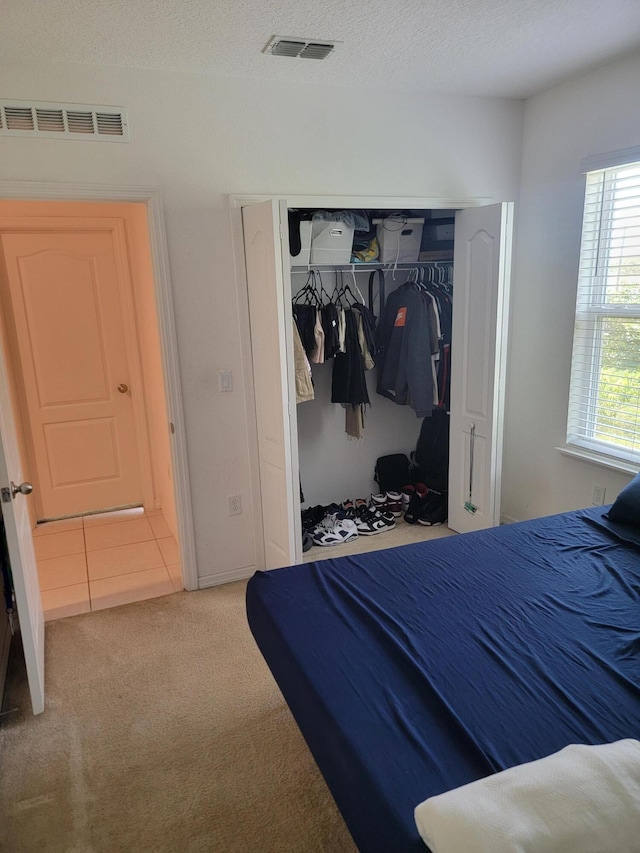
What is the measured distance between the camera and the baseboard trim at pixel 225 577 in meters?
3.29

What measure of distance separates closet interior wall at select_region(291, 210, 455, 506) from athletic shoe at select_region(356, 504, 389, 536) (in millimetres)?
253

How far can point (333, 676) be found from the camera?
60.8 inches

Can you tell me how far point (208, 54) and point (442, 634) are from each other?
256 cm

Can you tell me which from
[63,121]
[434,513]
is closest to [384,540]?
[434,513]

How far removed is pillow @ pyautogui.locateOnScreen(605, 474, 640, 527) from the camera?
2314 mm

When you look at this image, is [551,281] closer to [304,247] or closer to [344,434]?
[304,247]

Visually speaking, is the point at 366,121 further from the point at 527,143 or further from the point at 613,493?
the point at 613,493

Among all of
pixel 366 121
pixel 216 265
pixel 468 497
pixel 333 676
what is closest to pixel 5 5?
pixel 216 265

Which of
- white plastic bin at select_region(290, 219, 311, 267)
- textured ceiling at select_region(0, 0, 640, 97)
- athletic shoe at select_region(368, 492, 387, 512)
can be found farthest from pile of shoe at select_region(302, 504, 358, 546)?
textured ceiling at select_region(0, 0, 640, 97)

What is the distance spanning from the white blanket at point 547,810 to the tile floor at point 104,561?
248 centimetres

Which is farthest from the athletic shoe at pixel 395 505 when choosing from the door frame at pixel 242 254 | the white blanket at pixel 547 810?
the white blanket at pixel 547 810

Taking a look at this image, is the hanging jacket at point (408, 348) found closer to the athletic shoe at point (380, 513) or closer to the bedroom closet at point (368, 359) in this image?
the bedroom closet at point (368, 359)

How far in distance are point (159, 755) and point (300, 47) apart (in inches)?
115

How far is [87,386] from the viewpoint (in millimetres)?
4301
